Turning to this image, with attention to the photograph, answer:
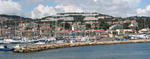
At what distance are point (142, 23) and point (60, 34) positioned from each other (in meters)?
70.8

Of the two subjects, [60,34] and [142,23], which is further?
[142,23]

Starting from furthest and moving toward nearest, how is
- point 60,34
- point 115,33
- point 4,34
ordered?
point 115,33 < point 60,34 < point 4,34

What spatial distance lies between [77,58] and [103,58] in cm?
395

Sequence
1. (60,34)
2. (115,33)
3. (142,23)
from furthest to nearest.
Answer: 1. (142,23)
2. (115,33)
3. (60,34)

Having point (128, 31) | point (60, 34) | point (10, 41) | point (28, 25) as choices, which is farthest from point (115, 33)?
point (10, 41)

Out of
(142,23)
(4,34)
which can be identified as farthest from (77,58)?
(142,23)

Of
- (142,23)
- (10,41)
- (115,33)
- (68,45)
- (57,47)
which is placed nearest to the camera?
(57,47)

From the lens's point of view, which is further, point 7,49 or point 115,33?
point 115,33

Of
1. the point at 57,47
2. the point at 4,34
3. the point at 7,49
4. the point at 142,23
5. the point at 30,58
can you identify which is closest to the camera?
the point at 30,58

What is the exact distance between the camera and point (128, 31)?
155m

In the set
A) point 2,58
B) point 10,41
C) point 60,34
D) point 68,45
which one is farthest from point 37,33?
point 2,58

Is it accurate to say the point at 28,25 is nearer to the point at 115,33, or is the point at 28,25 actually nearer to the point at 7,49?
the point at 115,33

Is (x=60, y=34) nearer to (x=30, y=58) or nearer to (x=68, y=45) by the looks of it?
(x=68, y=45)

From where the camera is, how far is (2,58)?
4916cm
